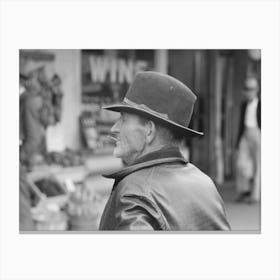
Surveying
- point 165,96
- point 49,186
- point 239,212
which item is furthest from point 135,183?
point 239,212

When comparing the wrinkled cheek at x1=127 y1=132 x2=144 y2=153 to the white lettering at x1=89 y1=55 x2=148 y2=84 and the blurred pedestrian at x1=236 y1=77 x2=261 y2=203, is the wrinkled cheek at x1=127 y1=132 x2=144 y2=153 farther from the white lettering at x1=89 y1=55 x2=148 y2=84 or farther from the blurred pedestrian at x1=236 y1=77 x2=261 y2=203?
the blurred pedestrian at x1=236 y1=77 x2=261 y2=203

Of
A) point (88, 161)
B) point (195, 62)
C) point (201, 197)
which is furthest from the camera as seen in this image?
point (195, 62)

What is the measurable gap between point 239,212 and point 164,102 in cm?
482

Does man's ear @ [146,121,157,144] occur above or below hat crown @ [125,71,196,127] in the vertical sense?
below

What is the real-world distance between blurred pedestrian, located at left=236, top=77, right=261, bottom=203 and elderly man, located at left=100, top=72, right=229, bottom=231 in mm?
5295

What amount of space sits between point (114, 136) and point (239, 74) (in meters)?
6.25

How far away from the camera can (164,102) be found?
6.96 ft

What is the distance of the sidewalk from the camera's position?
6025mm

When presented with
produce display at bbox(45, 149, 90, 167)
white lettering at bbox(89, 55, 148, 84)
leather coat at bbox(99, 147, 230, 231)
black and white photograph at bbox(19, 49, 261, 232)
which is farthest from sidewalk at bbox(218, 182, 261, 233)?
leather coat at bbox(99, 147, 230, 231)

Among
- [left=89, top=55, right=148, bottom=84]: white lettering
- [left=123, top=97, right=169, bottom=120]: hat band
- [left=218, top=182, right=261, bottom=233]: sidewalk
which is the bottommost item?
[left=218, top=182, right=261, bottom=233]: sidewalk

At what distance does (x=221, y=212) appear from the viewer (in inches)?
87.3

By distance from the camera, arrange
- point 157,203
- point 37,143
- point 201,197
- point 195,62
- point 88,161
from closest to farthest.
Result: point 157,203 < point 201,197 < point 37,143 < point 88,161 < point 195,62
